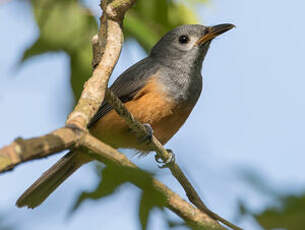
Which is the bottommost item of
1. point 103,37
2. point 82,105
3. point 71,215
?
point 71,215

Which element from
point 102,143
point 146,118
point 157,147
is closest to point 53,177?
point 146,118

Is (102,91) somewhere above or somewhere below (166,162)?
above

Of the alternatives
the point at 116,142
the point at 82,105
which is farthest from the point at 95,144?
Result: the point at 116,142

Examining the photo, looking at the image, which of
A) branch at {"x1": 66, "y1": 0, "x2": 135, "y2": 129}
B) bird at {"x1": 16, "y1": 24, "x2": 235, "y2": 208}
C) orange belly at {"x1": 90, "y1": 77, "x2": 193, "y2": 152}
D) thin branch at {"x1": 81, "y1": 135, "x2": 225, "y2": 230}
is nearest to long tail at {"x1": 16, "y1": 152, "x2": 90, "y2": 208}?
bird at {"x1": 16, "y1": 24, "x2": 235, "y2": 208}

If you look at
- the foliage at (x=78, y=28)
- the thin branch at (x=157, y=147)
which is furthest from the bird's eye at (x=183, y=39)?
the thin branch at (x=157, y=147)

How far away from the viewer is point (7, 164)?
6.03 feet

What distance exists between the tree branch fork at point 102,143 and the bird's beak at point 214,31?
8.89 feet

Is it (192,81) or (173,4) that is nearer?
(173,4)

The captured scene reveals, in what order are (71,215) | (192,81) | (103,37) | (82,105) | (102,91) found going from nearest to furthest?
(71,215) → (82,105) → (102,91) → (103,37) → (192,81)

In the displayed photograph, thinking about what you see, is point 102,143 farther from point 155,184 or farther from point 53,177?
point 53,177

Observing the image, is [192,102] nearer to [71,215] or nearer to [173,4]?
[173,4]

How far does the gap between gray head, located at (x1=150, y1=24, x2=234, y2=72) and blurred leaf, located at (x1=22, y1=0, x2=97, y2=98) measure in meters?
2.00

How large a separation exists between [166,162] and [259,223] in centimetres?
255

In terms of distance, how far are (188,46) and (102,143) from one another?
4439 millimetres
